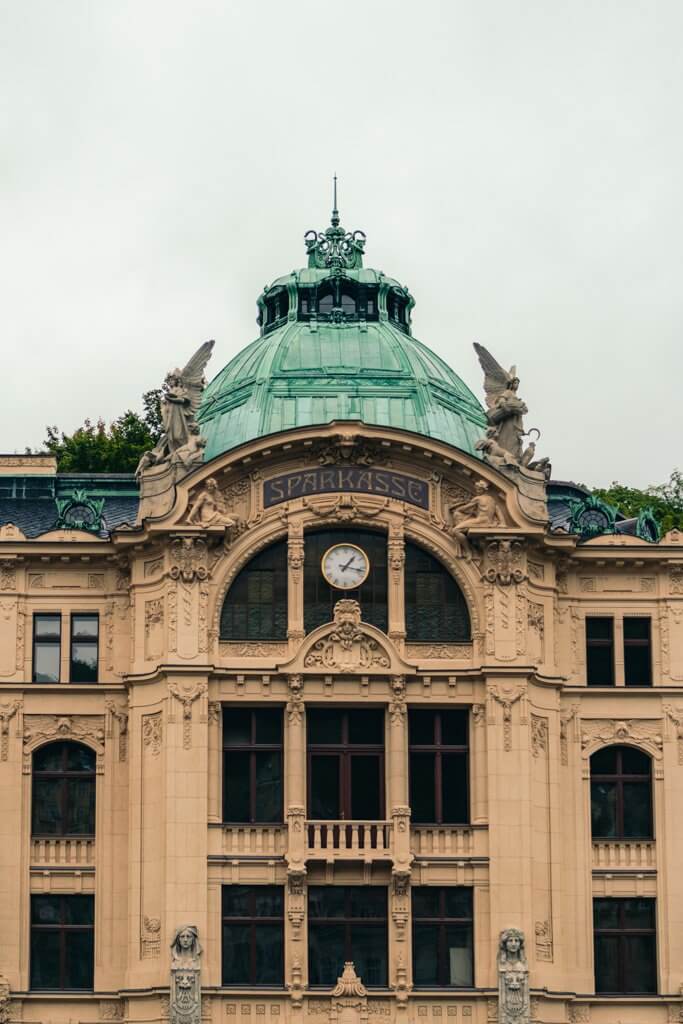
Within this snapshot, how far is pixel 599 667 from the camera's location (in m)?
81.4

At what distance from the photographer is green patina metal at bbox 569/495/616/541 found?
270ft

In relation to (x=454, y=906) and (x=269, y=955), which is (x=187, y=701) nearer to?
(x=269, y=955)

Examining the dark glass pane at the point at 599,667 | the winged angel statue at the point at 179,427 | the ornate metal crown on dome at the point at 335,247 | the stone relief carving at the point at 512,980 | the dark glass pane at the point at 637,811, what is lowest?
the stone relief carving at the point at 512,980

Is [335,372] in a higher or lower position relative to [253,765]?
higher

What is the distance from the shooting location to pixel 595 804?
8050 centimetres

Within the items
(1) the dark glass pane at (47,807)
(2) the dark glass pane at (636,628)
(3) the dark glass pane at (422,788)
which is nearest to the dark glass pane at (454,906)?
(3) the dark glass pane at (422,788)

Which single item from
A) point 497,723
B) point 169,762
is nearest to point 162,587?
point 169,762

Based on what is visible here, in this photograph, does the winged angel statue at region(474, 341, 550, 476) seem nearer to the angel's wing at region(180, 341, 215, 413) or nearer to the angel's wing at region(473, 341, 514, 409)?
the angel's wing at region(473, 341, 514, 409)

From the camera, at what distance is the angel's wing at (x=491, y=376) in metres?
81.1

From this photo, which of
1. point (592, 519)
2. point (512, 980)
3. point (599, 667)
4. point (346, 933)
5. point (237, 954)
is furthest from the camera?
point (592, 519)

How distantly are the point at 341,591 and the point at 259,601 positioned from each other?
88.4 inches

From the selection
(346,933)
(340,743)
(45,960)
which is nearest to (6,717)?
(45,960)

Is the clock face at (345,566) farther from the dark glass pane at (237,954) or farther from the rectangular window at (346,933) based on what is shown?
the dark glass pane at (237,954)

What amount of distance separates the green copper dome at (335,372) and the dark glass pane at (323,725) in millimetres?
8368
